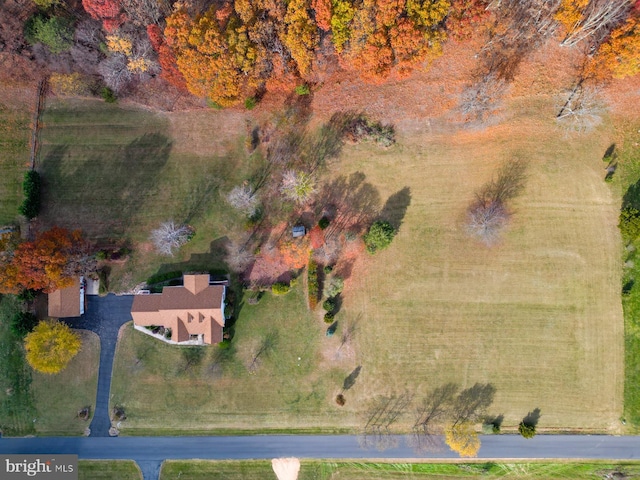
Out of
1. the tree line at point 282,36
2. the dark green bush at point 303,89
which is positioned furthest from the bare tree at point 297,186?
the tree line at point 282,36

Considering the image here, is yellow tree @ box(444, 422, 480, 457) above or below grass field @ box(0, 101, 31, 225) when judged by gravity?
below

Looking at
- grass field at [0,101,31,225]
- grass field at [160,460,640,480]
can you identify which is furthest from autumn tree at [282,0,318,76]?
grass field at [160,460,640,480]

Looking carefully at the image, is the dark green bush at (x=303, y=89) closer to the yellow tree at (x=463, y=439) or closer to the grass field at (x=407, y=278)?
the grass field at (x=407, y=278)

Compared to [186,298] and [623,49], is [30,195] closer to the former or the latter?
[186,298]

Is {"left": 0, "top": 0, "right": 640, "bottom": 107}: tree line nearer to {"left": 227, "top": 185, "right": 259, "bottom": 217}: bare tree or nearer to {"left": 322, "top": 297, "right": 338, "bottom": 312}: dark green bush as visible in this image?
{"left": 227, "top": 185, "right": 259, "bottom": 217}: bare tree

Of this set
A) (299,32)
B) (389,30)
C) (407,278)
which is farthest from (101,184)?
(407,278)

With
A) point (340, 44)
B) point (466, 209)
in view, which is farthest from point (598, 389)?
point (340, 44)

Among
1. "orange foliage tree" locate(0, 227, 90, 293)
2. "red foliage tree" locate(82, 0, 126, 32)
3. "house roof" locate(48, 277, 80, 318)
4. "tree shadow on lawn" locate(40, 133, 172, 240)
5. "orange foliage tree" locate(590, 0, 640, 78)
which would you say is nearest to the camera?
"orange foliage tree" locate(590, 0, 640, 78)
